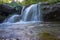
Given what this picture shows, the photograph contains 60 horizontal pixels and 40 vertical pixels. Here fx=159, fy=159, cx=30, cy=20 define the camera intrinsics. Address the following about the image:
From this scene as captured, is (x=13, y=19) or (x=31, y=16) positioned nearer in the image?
(x=13, y=19)

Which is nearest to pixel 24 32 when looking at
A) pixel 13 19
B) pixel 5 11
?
pixel 13 19

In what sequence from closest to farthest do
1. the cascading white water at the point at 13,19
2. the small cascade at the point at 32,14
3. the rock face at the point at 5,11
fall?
the cascading white water at the point at 13,19 < the small cascade at the point at 32,14 < the rock face at the point at 5,11

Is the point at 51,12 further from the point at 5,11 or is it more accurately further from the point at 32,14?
the point at 5,11

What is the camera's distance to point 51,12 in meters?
12.4

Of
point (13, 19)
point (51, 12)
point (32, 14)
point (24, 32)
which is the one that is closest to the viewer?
point (24, 32)

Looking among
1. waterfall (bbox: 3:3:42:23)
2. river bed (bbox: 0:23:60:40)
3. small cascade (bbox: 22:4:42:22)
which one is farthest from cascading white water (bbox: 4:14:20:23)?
river bed (bbox: 0:23:60:40)

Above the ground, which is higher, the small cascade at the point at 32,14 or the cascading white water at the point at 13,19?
the small cascade at the point at 32,14

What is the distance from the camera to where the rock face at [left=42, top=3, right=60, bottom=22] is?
12.4 m

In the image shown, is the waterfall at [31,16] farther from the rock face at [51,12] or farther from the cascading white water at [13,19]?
the rock face at [51,12]

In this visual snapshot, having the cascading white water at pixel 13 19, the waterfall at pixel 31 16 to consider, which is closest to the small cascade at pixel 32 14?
the waterfall at pixel 31 16

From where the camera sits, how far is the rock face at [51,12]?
12408mm

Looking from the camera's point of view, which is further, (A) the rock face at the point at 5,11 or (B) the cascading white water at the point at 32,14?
(A) the rock face at the point at 5,11

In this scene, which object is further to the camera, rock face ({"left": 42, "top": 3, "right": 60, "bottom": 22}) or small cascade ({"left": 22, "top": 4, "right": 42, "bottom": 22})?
small cascade ({"left": 22, "top": 4, "right": 42, "bottom": 22})

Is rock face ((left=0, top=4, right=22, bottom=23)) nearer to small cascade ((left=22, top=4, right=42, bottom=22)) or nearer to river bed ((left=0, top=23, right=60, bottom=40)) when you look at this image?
small cascade ((left=22, top=4, right=42, bottom=22))
